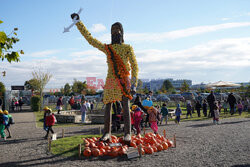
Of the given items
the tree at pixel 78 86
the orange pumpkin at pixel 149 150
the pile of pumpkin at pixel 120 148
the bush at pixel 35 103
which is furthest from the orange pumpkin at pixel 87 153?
the tree at pixel 78 86

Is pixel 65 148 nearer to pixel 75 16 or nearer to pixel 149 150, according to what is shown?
pixel 149 150

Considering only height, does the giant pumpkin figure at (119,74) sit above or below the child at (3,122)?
above

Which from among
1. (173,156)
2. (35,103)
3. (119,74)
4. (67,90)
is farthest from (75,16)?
(67,90)

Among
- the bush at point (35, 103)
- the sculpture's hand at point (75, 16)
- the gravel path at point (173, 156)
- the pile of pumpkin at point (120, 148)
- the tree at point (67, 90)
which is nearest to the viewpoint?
the gravel path at point (173, 156)

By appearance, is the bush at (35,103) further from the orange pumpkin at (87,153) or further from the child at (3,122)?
the orange pumpkin at (87,153)

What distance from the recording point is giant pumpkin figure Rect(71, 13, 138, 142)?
6188mm

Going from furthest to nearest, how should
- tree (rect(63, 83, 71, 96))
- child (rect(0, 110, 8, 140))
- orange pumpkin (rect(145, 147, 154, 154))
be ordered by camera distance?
tree (rect(63, 83, 71, 96)) → child (rect(0, 110, 8, 140)) → orange pumpkin (rect(145, 147, 154, 154))

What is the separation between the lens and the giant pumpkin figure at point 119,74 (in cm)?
619

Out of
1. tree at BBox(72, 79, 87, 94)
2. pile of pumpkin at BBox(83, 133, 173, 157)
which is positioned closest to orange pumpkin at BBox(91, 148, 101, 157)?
pile of pumpkin at BBox(83, 133, 173, 157)

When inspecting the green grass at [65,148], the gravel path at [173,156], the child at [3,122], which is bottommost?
the gravel path at [173,156]

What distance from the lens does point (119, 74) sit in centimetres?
624

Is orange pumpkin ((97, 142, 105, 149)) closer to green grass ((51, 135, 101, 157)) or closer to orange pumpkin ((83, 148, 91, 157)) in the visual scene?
orange pumpkin ((83, 148, 91, 157))

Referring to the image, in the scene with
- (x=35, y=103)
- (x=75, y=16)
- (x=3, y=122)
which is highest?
(x=75, y=16)

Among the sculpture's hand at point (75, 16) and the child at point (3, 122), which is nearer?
the sculpture's hand at point (75, 16)
